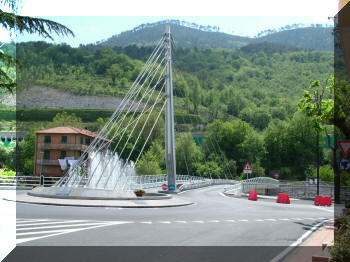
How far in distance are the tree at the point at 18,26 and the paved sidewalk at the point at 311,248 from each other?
25.2 feet

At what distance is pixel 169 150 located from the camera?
37.9m

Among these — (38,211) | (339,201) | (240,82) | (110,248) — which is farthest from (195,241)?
(240,82)

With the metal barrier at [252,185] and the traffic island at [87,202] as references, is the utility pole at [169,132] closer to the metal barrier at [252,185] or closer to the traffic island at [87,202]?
the metal barrier at [252,185]

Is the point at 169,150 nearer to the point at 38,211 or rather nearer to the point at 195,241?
the point at 38,211

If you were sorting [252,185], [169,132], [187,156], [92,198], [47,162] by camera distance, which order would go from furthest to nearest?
[187,156], [47,162], [252,185], [169,132], [92,198]

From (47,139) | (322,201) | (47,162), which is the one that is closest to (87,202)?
(322,201)

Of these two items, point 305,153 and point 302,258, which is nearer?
point 302,258

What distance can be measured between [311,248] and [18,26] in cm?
898

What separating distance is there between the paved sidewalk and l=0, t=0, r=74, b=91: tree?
7682 millimetres

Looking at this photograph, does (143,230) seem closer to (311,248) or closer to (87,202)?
(311,248)

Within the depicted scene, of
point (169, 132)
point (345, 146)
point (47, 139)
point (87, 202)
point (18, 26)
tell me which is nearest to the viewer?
point (18, 26)

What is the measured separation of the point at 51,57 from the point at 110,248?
630 feet

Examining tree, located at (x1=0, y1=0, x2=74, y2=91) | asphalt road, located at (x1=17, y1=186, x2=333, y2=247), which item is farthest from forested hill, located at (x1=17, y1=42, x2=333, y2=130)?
tree, located at (x1=0, y1=0, x2=74, y2=91)

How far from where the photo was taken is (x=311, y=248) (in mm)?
10852
